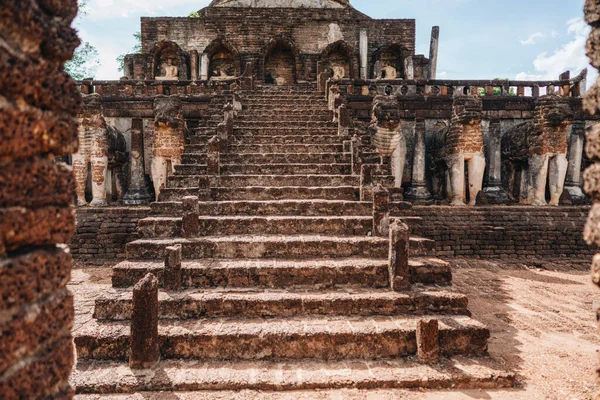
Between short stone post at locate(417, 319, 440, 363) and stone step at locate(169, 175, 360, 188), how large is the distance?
3.68 m

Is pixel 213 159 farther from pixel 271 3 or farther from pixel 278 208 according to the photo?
pixel 271 3

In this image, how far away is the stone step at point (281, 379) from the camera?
3.30 meters

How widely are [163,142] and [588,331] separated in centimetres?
866

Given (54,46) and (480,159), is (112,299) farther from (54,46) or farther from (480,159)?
(480,159)

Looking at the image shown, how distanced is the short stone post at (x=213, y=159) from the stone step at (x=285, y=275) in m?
2.67

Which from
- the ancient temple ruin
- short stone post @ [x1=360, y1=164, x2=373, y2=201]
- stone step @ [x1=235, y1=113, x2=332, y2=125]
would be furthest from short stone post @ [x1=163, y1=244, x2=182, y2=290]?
stone step @ [x1=235, y1=113, x2=332, y2=125]

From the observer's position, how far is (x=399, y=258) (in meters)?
4.48

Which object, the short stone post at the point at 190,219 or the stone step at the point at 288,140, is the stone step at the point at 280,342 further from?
the stone step at the point at 288,140

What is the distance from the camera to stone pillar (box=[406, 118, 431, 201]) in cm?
971

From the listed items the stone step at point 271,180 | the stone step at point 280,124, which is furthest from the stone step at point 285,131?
the stone step at point 271,180

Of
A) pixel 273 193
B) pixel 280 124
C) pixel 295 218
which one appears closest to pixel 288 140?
pixel 280 124

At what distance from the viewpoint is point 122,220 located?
8648 mm

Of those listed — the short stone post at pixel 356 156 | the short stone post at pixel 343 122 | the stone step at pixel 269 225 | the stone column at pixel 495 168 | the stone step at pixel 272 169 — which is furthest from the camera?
the stone column at pixel 495 168

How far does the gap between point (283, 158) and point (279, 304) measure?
412cm
